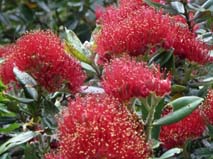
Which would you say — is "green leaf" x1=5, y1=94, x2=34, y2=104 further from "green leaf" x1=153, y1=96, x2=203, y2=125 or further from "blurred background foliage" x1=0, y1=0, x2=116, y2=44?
"blurred background foliage" x1=0, y1=0, x2=116, y2=44

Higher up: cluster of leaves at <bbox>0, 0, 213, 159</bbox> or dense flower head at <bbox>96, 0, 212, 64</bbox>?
dense flower head at <bbox>96, 0, 212, 64</bbox>

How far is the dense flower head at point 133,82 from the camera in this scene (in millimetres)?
1259

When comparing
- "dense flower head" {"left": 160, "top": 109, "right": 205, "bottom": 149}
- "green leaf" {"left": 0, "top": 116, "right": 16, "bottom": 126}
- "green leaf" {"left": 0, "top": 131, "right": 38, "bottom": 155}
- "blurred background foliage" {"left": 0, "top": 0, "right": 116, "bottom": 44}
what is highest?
"green leaf" {"left": 0, "top": 131, "right": 38, "bottom": 155}

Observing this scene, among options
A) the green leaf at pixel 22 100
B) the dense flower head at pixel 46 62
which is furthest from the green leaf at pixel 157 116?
the green leaf at pixel 22 100

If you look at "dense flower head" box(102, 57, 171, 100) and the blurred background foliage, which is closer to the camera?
"dense flower head" box(102, 57, 171, 100)

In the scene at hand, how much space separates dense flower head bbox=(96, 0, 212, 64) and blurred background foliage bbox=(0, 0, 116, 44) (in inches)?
62.3

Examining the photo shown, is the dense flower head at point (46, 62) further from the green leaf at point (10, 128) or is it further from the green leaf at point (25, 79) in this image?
the green leaf at point (10, 128)

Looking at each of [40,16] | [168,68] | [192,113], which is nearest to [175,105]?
[192,113]

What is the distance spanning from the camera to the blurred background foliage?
3.15 m

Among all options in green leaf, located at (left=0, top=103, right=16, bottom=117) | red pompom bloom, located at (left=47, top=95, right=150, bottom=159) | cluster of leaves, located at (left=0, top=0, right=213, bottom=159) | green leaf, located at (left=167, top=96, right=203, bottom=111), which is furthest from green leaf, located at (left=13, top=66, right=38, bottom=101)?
green leaf, located at (left=167, top=96, right=203, bottom=111)

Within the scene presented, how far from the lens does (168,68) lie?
59.8 inches

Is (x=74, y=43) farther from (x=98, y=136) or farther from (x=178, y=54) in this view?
(x=98, y=136)

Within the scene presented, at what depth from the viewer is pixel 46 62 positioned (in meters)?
1.44

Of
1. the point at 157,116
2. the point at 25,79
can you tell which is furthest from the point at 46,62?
the point at 157,116
